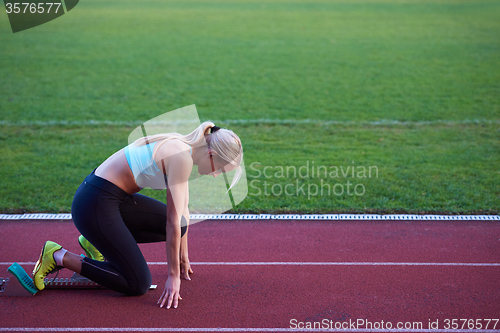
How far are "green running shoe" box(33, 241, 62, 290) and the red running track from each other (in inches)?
6.6

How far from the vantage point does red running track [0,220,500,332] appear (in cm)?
382

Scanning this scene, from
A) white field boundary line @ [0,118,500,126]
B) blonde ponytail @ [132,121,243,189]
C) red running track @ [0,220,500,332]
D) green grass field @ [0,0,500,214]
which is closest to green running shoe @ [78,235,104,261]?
red running track @ [0,220,500,332]

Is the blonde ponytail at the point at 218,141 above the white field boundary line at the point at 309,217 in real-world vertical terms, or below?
above

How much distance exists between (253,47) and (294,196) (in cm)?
1333

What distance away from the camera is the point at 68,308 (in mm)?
3934

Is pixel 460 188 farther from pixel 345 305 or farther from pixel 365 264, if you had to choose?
pixel 345 305

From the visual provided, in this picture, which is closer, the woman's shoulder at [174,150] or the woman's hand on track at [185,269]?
the woman's shoulder at [174,150]

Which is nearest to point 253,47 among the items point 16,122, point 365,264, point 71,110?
point 71,110

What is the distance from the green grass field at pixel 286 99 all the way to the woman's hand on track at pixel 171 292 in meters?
2.29

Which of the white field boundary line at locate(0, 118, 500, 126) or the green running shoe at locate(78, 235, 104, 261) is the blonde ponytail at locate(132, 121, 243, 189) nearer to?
the green running shoe at locate(78, 235, 104, 261)

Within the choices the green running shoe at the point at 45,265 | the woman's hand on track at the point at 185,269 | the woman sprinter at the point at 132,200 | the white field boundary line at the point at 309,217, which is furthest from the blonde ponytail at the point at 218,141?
the white field boundary line at the point at 309,217

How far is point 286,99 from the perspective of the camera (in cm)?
1212

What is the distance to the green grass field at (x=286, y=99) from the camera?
22.4 feet

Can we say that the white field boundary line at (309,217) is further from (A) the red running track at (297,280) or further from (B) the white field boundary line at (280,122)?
(B) the white field boundary line at (280,122)
